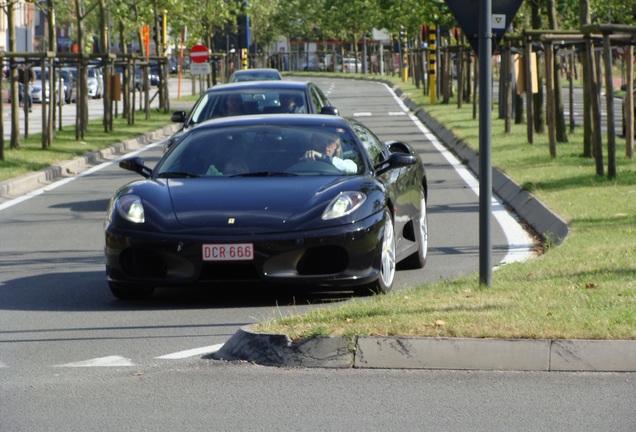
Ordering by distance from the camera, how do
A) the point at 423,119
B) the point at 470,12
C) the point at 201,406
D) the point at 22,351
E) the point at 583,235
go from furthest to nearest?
1. the point at 423,119
2. the point at 583,235
3. the point at 470,12
4. the point at 22,351
5. the point at 201,406

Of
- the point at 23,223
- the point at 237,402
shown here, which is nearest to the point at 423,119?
the point at 23,223

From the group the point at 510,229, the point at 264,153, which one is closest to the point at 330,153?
the point at 264,153

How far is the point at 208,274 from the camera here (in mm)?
9234

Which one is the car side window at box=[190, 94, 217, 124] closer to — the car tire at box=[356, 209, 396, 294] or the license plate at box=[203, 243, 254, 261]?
the car tire at box=[356, 209, 396, 294]

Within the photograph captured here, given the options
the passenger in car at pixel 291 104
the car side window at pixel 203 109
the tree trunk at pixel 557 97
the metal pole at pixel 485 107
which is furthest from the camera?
the tree trunk at pixel 557 97

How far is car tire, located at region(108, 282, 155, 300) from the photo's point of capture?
31.2 ft

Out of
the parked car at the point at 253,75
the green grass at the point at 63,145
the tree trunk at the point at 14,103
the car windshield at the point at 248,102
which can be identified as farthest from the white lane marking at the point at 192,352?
the parked car at the point at 253,75

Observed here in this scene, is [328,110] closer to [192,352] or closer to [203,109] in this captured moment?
[203,109]

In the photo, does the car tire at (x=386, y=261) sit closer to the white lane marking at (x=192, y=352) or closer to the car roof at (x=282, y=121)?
the car roof at (x=282, y=121)

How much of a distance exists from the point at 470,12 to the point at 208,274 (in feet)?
8.15

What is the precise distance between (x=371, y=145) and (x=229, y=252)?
7.59 ft

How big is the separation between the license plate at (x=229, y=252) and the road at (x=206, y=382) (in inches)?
14.2

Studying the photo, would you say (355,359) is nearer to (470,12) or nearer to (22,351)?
(22,351)

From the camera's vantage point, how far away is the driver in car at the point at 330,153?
10.3 metres
